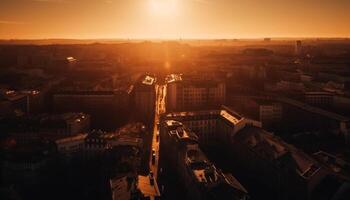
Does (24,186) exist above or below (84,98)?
below

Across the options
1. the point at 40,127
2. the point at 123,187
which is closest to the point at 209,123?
the point at 40,127

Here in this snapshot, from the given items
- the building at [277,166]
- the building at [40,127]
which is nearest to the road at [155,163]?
the building at [277,166]

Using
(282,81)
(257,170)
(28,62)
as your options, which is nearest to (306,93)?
(282,81)

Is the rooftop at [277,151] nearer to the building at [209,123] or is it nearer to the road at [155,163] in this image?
the building at [209,123]

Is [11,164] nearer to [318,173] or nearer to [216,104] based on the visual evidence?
[318,173]

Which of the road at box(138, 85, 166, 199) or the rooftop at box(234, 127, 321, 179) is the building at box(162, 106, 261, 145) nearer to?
the rooftop at box(234, 127, 321, 179)

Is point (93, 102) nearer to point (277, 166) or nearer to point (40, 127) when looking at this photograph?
point (40, 127)
